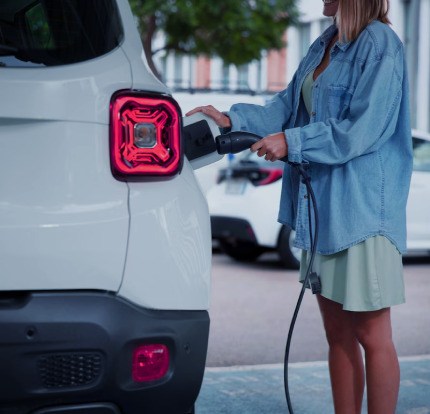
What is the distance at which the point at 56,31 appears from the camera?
9.70 ft

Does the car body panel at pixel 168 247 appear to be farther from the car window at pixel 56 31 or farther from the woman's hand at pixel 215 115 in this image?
the woman's hand at pixel 215 115

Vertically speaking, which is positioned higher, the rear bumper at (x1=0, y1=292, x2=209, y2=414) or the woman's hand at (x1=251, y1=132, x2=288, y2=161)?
the woman's hand at (x1=251, y1=132, x2=288, y2=161)

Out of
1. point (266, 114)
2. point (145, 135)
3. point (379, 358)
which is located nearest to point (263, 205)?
point (266, 114)

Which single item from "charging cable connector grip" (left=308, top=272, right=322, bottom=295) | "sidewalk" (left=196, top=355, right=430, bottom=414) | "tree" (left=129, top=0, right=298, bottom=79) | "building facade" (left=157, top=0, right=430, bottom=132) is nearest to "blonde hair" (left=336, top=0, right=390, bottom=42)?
"charging cable connector grip" (left=308, top=272, right=322, bottom=295)

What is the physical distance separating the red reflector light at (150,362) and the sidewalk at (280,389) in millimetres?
1775

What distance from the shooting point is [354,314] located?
3.78 meters

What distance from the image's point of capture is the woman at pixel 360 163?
3.51m

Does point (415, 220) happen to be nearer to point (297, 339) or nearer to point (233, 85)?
point (297, 339)

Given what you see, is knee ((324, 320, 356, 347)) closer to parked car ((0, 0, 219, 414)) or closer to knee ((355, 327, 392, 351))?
knee ((355, 327, 392, 351))

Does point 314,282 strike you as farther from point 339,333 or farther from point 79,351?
point 79,351

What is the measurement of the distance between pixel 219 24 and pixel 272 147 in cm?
2534

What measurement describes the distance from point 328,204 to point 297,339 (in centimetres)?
331

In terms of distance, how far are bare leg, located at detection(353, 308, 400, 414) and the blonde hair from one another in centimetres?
94

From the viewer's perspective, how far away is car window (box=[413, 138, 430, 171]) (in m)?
11.5
